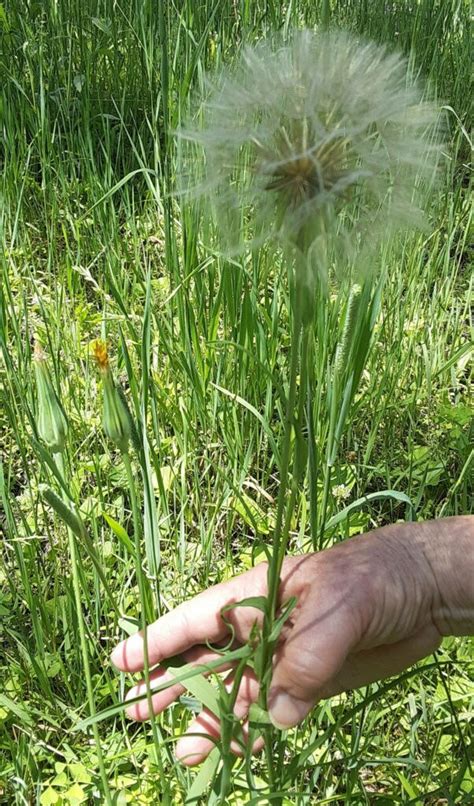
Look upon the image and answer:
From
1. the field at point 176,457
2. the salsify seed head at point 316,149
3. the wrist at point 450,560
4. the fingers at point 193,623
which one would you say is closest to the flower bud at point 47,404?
the field at point 176,457

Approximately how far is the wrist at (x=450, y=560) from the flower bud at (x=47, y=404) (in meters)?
0.49

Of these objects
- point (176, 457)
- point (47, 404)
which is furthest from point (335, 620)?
point (176, 457)

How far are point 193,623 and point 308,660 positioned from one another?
0.22m

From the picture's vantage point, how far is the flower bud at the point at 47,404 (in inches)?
33.2

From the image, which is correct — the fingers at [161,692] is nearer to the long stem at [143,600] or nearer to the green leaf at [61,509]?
the long stem at [143,600]

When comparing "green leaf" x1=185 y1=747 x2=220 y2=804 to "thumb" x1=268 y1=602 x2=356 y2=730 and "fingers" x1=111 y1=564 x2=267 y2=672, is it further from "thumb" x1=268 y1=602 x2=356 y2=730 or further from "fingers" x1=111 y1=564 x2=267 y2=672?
"fingers" x1=111 y1=564 x2=267 y2=672

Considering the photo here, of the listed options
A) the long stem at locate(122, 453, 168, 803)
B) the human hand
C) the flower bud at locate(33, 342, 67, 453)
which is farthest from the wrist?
the flower bud at locate(33, 342, 67, 453)

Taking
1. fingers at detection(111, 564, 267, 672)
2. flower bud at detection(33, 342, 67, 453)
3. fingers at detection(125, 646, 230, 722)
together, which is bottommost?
fingers at detection(125, 646, 230, 722)

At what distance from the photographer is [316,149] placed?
66 centimetres

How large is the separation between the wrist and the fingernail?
0.25 metres

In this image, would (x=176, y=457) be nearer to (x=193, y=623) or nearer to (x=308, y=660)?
(x=193, y=623)

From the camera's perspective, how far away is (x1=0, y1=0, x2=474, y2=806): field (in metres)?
1.19

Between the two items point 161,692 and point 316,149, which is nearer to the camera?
point 316,149

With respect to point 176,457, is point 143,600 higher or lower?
higher
